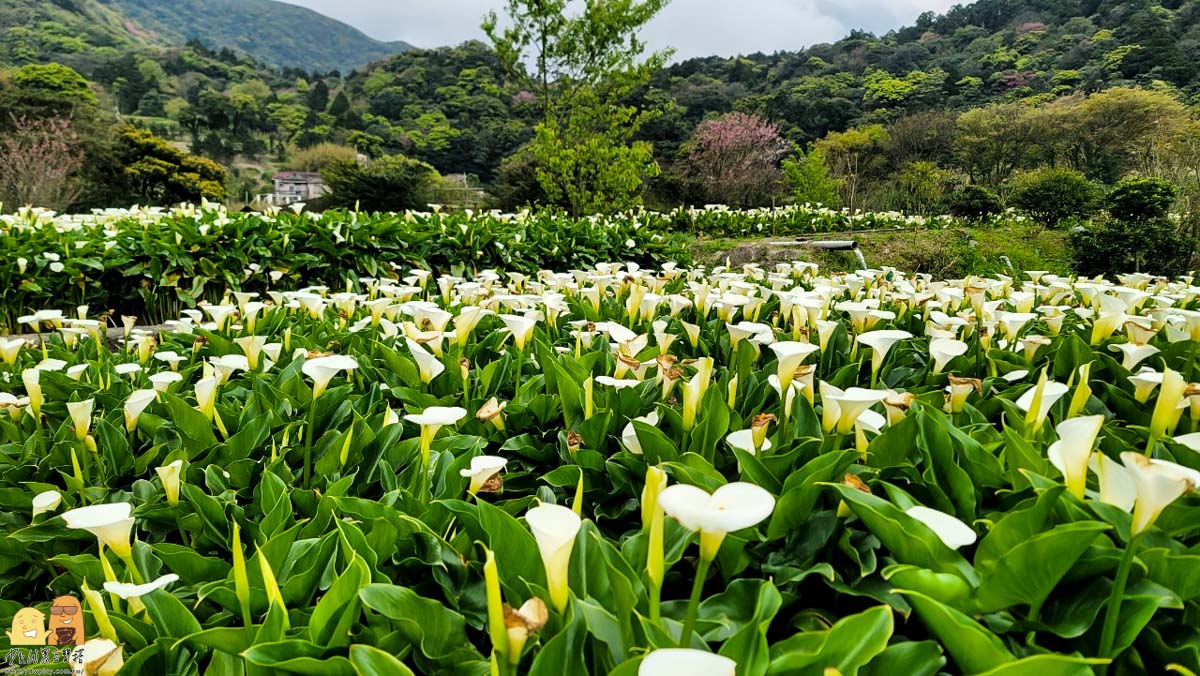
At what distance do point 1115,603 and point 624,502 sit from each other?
0.77 m

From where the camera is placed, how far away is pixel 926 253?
10055 mm

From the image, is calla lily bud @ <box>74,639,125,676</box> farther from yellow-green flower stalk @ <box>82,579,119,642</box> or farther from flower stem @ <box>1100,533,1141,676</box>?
flower stem @ <box>1100,533,1141,676</box>

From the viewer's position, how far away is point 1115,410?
1578 millimetres

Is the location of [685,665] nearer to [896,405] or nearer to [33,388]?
[896,405]

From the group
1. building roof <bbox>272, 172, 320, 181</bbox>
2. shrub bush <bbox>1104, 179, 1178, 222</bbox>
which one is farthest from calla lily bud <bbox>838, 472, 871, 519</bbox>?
building roof <bbox>272, 172, 320, 181</bbox>

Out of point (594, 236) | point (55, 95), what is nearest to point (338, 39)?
point (55, 95)

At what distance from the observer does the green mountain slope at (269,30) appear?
115m

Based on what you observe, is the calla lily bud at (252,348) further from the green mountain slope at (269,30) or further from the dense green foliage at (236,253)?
the green mountain slope at (269,30)

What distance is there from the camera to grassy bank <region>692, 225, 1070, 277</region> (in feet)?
28.8

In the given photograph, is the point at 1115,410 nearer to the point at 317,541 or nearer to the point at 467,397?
the point at 467,397

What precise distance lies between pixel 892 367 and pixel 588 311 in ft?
3.88

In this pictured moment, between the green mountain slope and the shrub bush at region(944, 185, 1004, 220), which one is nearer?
the shrub bush at region(944, 185, 1004, 220)

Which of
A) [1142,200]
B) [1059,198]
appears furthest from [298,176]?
[1142,200]

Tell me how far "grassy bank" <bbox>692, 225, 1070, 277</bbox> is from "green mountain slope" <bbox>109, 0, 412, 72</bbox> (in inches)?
4456
